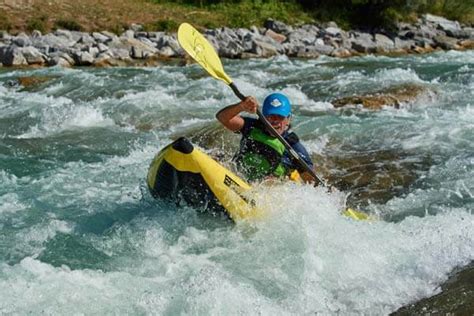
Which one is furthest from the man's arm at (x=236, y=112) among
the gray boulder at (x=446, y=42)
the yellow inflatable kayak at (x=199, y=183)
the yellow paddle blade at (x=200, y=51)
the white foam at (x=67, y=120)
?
the gray boulder at (x=446, y=42)

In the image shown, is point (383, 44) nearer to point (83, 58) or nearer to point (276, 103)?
point (83, 58)

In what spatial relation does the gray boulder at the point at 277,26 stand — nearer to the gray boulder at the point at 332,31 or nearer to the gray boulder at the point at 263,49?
the gray boulder at the point at 332,31

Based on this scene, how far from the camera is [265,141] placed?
17.4 feet

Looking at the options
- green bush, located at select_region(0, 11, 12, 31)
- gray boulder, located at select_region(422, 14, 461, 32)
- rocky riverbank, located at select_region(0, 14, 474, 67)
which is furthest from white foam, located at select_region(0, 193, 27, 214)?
gray boulder, located at select_region(422, 14, 461, 32)

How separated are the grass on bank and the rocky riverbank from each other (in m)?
0.73

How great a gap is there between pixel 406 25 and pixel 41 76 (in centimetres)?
1456

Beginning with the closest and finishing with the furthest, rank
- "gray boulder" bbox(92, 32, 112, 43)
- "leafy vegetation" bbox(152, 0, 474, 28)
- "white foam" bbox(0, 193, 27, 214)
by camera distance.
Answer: "white foam" bbox(0, 193, 27, 214)
"gray boulder" bbox(92, 32, 112, 43)
"leafy vegetation" bbox(152, 0, 474, 28)

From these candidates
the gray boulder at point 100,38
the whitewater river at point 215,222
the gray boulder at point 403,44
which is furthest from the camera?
the gray boulder at point 403,44

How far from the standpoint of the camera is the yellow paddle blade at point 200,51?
19.5 feet

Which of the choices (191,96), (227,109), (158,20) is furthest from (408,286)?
(158,20)

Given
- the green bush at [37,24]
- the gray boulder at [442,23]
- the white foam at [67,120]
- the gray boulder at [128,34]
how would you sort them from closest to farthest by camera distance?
the white foam at [67,120], the green bush at [37,24], the gray boulder at [128,34], the gray boulder at [442,23]

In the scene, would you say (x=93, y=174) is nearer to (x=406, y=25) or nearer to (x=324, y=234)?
(x=324, y=234)

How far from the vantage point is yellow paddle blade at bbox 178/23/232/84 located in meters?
5.93

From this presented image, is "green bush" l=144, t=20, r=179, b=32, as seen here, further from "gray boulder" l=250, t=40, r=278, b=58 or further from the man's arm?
the man's arm
